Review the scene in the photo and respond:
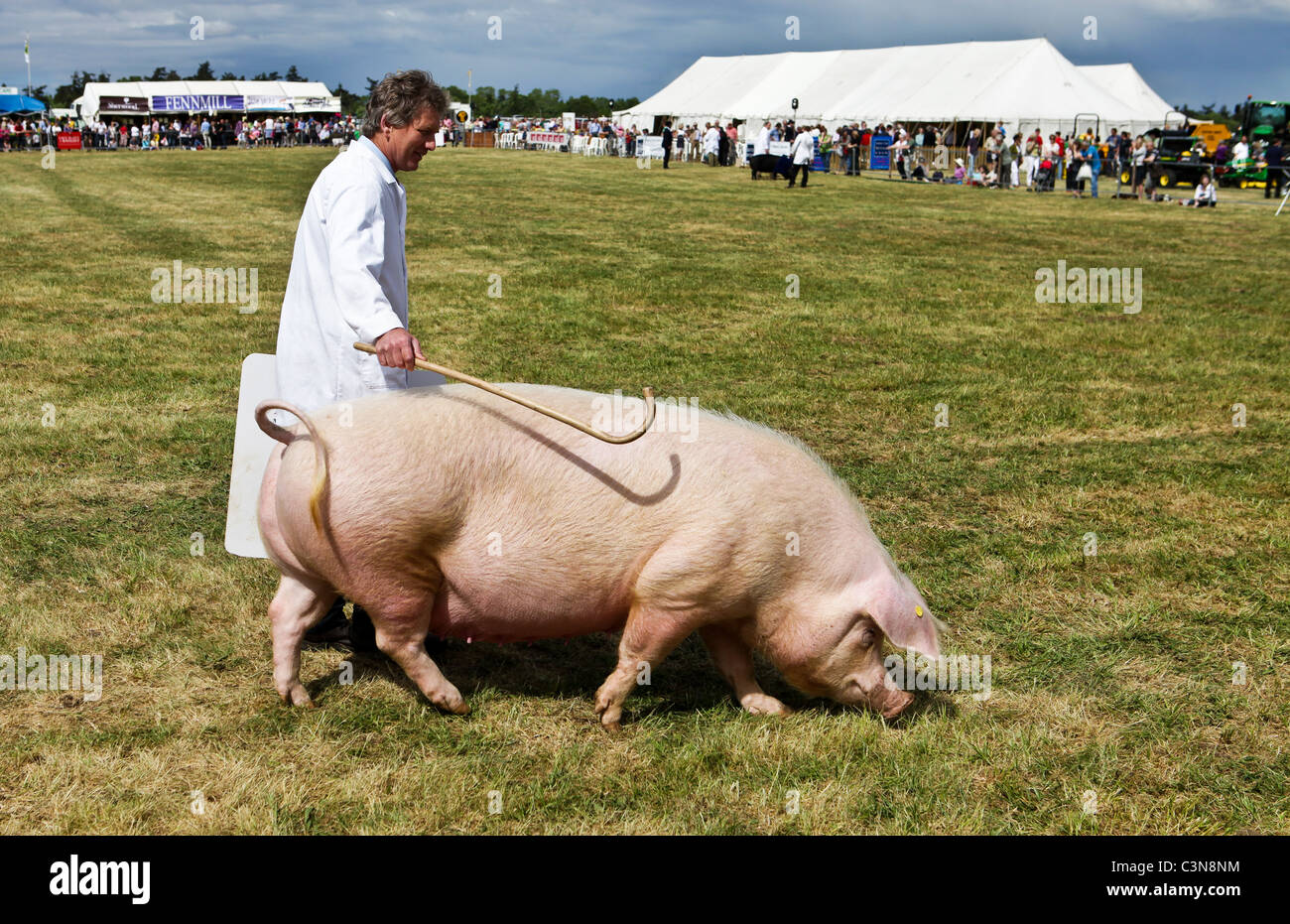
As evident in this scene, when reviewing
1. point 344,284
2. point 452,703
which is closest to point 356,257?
point 344,284

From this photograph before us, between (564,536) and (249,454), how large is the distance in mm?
1644

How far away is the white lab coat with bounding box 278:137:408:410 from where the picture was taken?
12.6 feet

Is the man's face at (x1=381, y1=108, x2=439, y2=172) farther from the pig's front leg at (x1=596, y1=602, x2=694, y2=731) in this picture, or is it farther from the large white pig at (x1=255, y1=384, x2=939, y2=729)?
the pig's front leg at (x1=596, y1=602, x2=694, y2=731)

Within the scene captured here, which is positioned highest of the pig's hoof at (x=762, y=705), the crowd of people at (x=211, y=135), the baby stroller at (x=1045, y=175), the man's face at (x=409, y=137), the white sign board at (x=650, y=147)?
the crowd of people at (x=211, y=135)

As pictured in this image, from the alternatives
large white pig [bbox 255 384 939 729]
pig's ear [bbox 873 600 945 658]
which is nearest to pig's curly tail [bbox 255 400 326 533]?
large white pig [bbox 255 384 939 729]

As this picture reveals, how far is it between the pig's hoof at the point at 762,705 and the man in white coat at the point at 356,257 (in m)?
1.85

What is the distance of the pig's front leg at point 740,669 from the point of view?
422cm

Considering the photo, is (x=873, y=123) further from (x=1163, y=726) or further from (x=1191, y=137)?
(x=1163, y=726)

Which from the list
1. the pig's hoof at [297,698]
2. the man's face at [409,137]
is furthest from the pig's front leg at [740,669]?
the man's face at [409,137]

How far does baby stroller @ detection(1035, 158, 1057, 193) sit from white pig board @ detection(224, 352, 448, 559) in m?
30.9

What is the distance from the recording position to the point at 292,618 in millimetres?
4004

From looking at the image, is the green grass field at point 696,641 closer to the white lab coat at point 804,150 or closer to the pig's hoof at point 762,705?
the pig's hoof at point 762,705

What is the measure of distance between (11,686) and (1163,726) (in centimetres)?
454

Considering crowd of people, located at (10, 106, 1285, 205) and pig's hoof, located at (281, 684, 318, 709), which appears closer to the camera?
pig's hoof, located at (281, 684, 318, 709)
